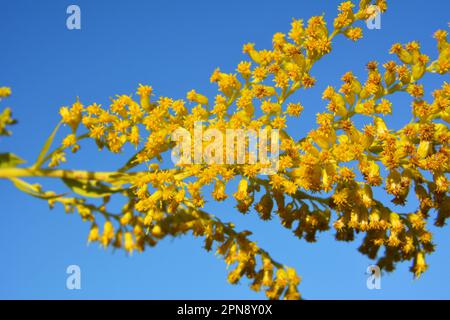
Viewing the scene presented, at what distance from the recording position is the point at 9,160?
362cm

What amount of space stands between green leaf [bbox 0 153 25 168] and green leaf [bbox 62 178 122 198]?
0.34 meters

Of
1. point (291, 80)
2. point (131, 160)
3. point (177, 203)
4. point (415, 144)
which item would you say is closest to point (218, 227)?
point (177, 203)

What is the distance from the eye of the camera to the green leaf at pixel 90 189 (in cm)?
381

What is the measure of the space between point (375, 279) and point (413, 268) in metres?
0.30

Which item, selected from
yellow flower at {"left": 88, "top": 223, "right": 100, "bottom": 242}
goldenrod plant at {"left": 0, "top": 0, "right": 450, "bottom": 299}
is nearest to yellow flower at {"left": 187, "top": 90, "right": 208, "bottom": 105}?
goldenrod plant at {"left": 0, "top": 0, "right": 450, "bottom": 299}

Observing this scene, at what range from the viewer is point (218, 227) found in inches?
171

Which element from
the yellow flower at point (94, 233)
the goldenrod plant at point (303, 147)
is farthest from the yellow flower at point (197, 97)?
the yellow flower at point (94, 233)

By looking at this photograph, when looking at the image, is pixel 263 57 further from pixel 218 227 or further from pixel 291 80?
pixel 218 227

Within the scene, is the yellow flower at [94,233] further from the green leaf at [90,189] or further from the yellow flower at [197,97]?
the yellow flower at [197,97]

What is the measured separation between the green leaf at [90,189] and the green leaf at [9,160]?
34 centimetres

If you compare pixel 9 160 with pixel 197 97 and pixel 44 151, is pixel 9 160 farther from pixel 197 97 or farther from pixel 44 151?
pixel 197 97

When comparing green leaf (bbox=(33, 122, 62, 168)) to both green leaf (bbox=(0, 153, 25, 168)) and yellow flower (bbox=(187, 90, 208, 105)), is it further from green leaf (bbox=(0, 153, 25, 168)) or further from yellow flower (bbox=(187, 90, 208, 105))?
yellow flower (bbox=(187, 90, 208, 105))

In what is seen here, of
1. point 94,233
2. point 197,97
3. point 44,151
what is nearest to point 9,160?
point 44,151

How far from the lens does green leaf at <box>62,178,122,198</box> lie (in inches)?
150
